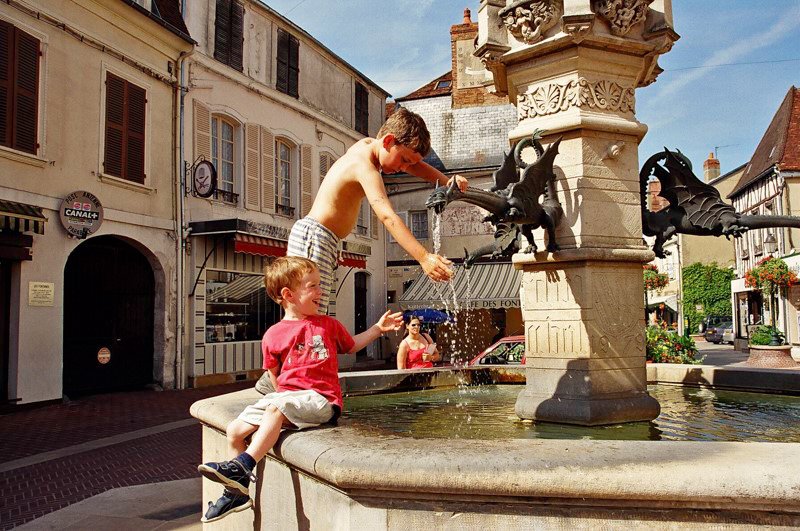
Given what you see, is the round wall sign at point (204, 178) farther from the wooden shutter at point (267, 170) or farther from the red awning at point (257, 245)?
the wooden shutter at point (267, 170)

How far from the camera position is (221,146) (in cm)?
1862

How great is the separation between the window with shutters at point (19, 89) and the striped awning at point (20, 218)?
45.1 inches

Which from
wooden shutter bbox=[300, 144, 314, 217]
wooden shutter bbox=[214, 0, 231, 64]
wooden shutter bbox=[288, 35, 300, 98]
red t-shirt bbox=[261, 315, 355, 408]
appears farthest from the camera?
wooden shutter bbox=[300, 144, 314, 217]

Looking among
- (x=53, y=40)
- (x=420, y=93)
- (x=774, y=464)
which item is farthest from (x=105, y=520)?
(x=420, y=93)

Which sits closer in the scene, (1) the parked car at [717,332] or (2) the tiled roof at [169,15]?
(2) the tiled roof at [169,15]

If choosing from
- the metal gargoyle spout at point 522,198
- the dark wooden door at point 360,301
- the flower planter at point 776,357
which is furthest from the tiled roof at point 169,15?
the flower planter at point 776,357

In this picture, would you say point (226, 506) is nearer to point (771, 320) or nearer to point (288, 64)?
point (288, 64)

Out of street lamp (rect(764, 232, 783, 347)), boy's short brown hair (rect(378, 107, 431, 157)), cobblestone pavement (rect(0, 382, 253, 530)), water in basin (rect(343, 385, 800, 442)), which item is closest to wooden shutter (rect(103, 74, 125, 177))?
cobblestone pavement (rect(0, 382, 253, 530))

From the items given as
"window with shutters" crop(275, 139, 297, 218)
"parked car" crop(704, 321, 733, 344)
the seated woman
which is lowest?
"parked car" crop(704, 321, 733, 344)

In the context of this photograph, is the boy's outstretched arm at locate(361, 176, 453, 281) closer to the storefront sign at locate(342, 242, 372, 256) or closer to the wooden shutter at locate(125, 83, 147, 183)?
the wooden shutter at locate(125, 83, 147, 183)

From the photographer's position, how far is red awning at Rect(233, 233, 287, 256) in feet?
55.4

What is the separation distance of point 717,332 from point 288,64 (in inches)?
1235

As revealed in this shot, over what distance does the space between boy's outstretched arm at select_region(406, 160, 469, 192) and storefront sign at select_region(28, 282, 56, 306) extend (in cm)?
1097

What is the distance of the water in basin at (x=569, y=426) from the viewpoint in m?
4.06
